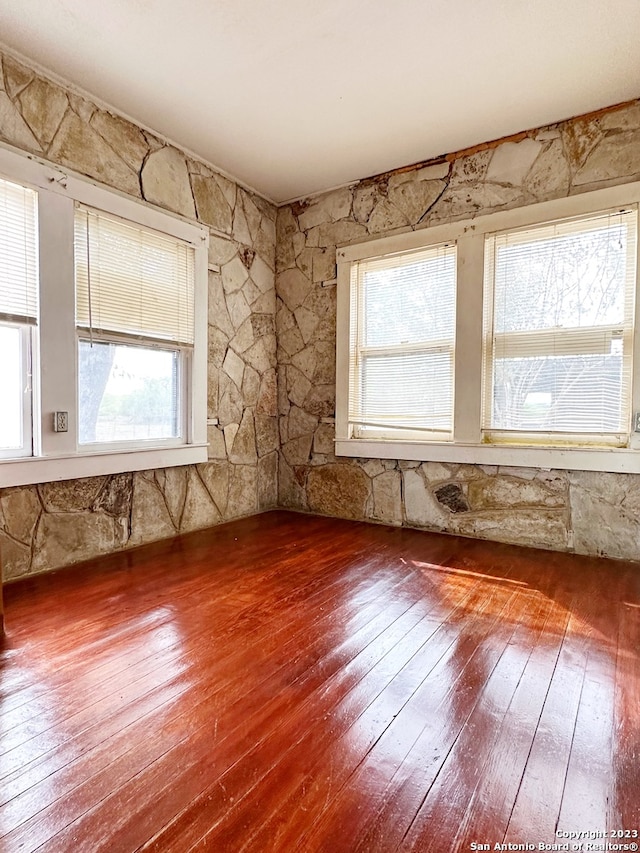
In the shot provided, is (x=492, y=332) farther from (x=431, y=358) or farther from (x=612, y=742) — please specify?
(x=612, y=742)

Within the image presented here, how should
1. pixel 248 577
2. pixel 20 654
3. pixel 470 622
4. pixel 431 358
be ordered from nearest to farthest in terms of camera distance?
pixel 20 654 < pixel 470 622 < pixel 248 577 < pixel 431 358

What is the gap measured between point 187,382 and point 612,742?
3.10 meters

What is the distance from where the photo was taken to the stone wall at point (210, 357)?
2.53 metres

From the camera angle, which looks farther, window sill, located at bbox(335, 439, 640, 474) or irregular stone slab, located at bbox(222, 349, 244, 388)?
irregular stone slab, located at bbox(222, 349, 244, 388)

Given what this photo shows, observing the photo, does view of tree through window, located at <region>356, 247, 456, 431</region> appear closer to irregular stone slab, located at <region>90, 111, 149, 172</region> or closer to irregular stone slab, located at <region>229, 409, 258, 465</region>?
irregular stone slab, located at <region>229, 409, 258, 465</region>

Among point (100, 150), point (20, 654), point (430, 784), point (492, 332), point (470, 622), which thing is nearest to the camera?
point (430, 784)

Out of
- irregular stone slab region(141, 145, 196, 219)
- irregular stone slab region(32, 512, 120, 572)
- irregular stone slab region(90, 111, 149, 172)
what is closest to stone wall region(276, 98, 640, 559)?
irregular stone slab region(141, 145, 196, 219)

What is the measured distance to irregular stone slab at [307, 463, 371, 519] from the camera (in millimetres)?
3900

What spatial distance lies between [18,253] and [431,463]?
2979 millimetres

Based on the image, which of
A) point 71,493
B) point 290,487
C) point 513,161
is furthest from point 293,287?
point 71,493

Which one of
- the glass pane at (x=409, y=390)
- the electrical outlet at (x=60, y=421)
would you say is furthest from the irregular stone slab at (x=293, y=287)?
the electrical outlet at (x=60, y=421)

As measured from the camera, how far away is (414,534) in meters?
3.47

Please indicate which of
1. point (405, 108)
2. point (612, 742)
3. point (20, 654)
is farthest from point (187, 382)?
point (612, 742)

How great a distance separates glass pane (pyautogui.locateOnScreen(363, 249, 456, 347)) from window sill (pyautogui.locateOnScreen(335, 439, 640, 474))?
2.73 ft
